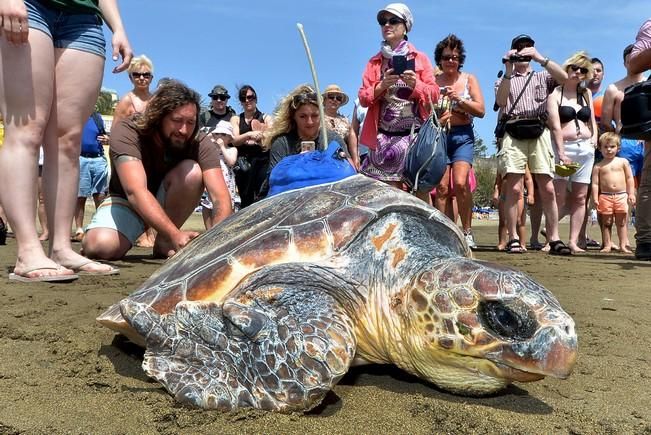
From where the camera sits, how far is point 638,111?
4.00 meters

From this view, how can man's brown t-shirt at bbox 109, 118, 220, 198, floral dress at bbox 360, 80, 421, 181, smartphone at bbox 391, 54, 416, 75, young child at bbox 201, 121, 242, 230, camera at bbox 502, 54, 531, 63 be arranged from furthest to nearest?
young child at bbox 201, 121, 242, 230, camera at bbox 502, 54, 531, 63, floral dress at bbox 360, 80, 421, 181, smartphone at bbox 391, 54, 416, 75, man's brown t-shirt at bbox 109, 118, 220, 198

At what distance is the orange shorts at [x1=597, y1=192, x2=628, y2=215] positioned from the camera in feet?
19.4

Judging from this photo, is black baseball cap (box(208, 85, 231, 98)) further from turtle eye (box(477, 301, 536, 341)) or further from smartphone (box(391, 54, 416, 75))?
turtle eye (box(477, 301, 536, 341))

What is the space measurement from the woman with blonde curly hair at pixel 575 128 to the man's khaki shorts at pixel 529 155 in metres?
0.22

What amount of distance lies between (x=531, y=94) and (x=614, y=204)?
75.4 inches

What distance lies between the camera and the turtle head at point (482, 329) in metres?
1.24

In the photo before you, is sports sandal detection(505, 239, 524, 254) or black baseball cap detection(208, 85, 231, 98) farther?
black baseball cap detection(208, 85, 231, 98)

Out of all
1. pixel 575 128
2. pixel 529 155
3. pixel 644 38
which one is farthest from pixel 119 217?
pixel 575 128

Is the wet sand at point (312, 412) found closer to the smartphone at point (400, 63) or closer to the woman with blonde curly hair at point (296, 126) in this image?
the woman with blonde curly hair at point (296, 126)

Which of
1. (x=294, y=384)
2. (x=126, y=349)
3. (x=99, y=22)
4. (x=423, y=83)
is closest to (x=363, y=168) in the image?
(x=423, y=83)

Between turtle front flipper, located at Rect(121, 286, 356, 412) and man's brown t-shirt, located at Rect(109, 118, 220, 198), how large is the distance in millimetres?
2119

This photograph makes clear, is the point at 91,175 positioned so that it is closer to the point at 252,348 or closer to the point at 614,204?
the point at 252,348

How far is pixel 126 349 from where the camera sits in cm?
182

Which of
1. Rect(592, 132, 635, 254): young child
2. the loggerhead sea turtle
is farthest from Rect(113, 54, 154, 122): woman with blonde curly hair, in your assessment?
Rect(592, 132, 635, 254): young child
